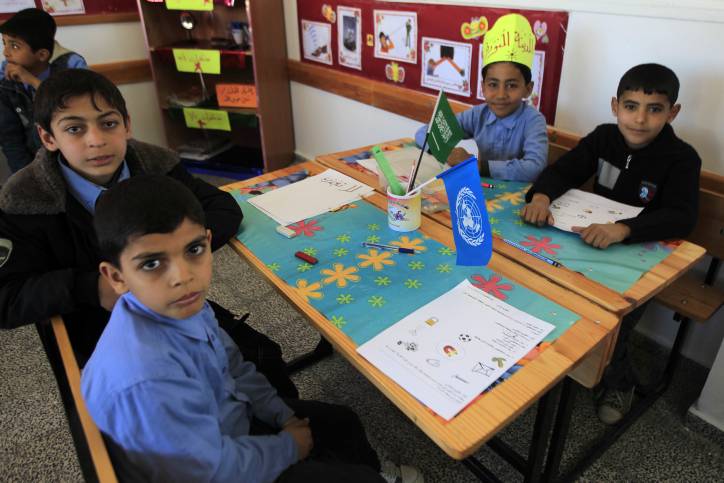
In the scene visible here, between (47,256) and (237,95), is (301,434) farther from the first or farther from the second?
(237,95)

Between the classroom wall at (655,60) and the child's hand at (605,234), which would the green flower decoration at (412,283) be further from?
the classroom wall at (655,60)

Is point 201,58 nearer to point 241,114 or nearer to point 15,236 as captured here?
point 241,114

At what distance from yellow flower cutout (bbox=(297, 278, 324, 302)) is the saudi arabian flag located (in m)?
0.46

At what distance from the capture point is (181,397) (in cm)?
75

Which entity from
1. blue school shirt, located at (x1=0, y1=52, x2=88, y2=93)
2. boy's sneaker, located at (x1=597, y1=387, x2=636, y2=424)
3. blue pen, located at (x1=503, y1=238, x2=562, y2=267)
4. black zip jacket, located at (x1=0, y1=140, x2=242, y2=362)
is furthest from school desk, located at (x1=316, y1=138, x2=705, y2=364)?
blue school shirt, located at (x1=0, y1=52, x2=88, y2=93)

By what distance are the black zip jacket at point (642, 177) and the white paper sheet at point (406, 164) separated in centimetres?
34

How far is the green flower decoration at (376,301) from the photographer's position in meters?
1.00

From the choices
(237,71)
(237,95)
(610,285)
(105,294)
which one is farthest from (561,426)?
(237,71)

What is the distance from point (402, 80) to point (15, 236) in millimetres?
1964

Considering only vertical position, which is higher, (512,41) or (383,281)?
(512,41)

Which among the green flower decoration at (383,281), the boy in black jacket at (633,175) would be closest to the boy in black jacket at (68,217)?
the green flower decoration at (383,281)

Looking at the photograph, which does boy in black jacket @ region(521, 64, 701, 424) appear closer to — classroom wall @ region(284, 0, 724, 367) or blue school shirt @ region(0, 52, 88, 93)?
classroom wall @ region(284, 0, 724, 367)

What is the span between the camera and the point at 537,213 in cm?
129

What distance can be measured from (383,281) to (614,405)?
108cm
